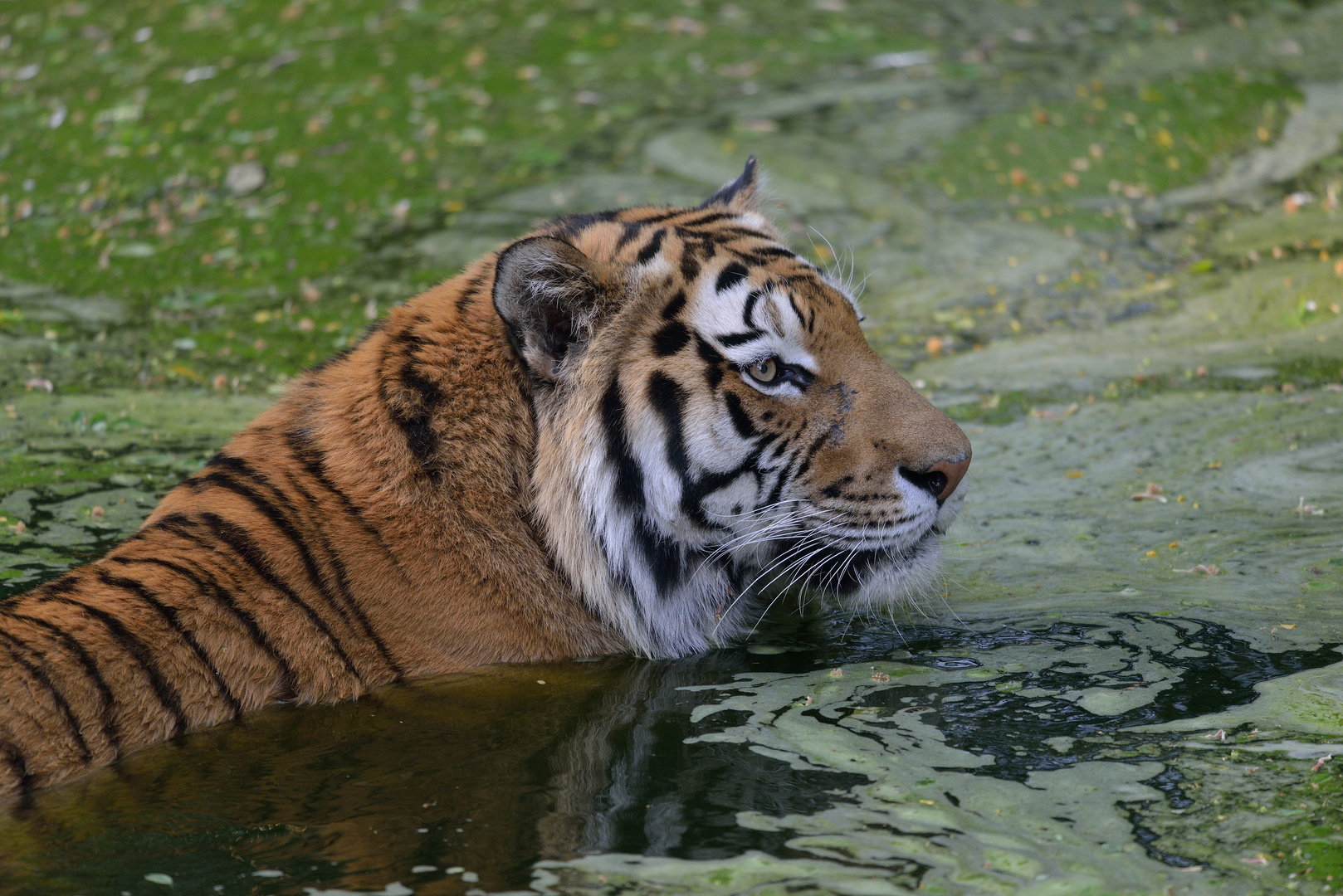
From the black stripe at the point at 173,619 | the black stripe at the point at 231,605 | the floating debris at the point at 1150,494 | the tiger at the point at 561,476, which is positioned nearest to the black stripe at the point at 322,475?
the tiger at the point at 561,476

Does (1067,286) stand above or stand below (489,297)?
below

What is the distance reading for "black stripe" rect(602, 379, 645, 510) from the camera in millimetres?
2941

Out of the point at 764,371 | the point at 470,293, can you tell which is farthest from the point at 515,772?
the point at 470,293

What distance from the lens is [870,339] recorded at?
235 inches

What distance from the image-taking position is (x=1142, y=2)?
30.4 ft

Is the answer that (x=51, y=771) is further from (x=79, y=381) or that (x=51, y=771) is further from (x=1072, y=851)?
(x=79, y=381)

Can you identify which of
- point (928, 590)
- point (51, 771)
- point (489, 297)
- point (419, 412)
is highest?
point (489, 297)

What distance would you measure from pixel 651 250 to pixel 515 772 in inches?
48.8

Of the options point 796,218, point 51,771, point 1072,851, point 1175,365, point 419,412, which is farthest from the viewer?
point 796,218

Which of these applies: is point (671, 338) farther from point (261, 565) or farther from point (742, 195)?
point (261, 565)

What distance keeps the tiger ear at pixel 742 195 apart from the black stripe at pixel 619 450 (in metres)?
0.86

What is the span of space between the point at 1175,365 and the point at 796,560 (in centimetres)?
293

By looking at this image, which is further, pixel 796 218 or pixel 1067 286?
pixel 796 218

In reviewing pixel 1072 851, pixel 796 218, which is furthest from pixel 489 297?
pixel 796 218
